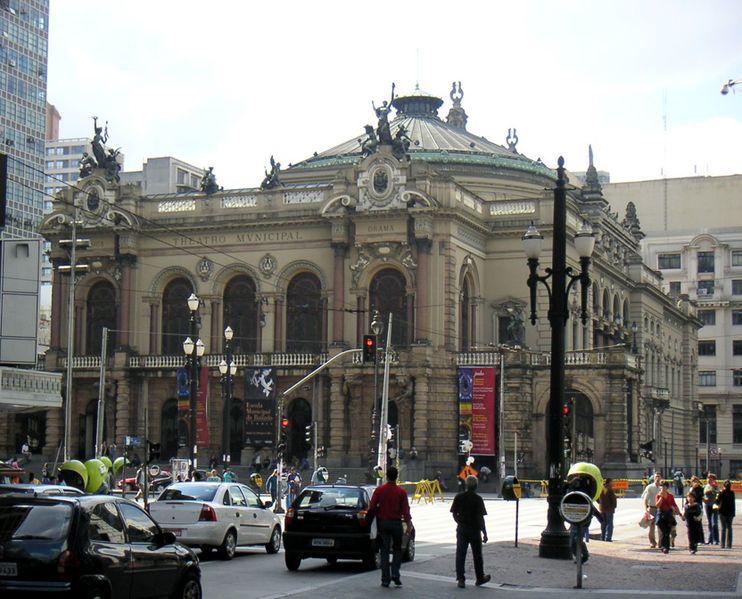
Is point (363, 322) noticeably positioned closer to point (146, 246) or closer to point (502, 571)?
point (146, 246)

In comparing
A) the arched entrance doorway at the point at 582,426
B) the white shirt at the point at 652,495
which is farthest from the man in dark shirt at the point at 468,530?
the arched entrance doorway at the point at 582,426

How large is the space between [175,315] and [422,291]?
15.5 meters

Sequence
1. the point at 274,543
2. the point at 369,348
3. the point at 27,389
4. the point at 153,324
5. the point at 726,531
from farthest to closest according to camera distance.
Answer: the point at 153,324 < the point at 369,348 < the point at 27,389 < the point at 726,531 < the point at 274,543

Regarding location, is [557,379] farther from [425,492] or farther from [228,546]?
[425,492]

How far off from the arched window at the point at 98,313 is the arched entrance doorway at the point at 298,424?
12.2 metres

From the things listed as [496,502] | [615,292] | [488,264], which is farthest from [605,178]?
[496,502]

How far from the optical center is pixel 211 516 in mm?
26516

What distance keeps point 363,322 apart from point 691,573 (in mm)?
46241

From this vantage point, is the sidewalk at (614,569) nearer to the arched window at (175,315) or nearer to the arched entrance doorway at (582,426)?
the arched entrance doorway at (582,426)

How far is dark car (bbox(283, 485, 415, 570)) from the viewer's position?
80.7 feet

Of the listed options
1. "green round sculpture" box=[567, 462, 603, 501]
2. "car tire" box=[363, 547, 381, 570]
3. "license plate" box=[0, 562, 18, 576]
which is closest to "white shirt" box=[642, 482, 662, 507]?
"green round sculpture" box=[567, 462, 603, 501]

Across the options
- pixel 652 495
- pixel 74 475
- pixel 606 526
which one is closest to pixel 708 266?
pixel 652 495

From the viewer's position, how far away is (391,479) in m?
22.5

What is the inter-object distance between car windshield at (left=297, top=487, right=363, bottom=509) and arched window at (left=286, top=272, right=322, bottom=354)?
46436mm
